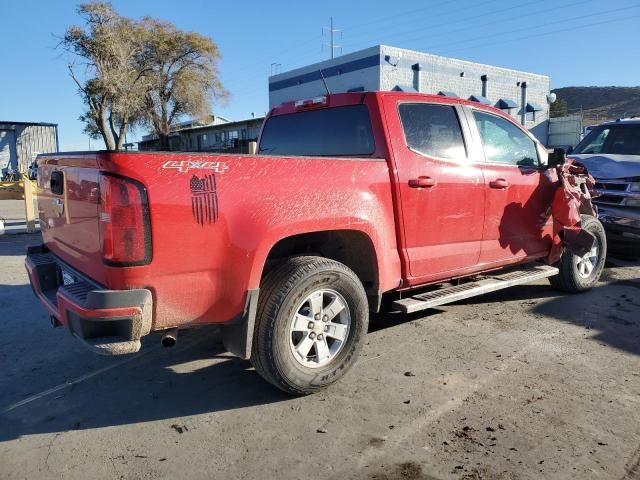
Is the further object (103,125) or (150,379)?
(103,125)

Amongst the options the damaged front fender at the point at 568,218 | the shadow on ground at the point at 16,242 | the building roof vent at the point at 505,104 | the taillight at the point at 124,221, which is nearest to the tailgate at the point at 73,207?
the taillight at the point at 124,221

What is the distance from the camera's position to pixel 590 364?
3.97m

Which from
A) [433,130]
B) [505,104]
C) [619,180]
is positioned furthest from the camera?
[505,104]

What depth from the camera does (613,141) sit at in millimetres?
8625

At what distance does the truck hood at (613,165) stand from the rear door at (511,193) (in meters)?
2.88

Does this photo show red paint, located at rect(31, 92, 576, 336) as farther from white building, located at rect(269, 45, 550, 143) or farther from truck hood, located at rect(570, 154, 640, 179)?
white building, located at rect(269, 45, 550, 143)

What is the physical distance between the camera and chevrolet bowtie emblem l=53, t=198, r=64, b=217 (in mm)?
3415

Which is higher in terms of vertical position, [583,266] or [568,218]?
[568,218]

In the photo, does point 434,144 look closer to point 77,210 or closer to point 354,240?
point 354,240

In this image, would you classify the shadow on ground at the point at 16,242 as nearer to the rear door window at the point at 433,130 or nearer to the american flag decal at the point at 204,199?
the american flag decal at the point at 204,199

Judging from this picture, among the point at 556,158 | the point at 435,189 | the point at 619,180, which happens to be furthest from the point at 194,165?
the point at 619,180

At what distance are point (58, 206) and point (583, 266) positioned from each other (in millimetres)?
5524

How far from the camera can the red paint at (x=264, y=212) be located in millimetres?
2803

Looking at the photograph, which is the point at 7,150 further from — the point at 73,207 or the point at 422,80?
the point at 73,207
